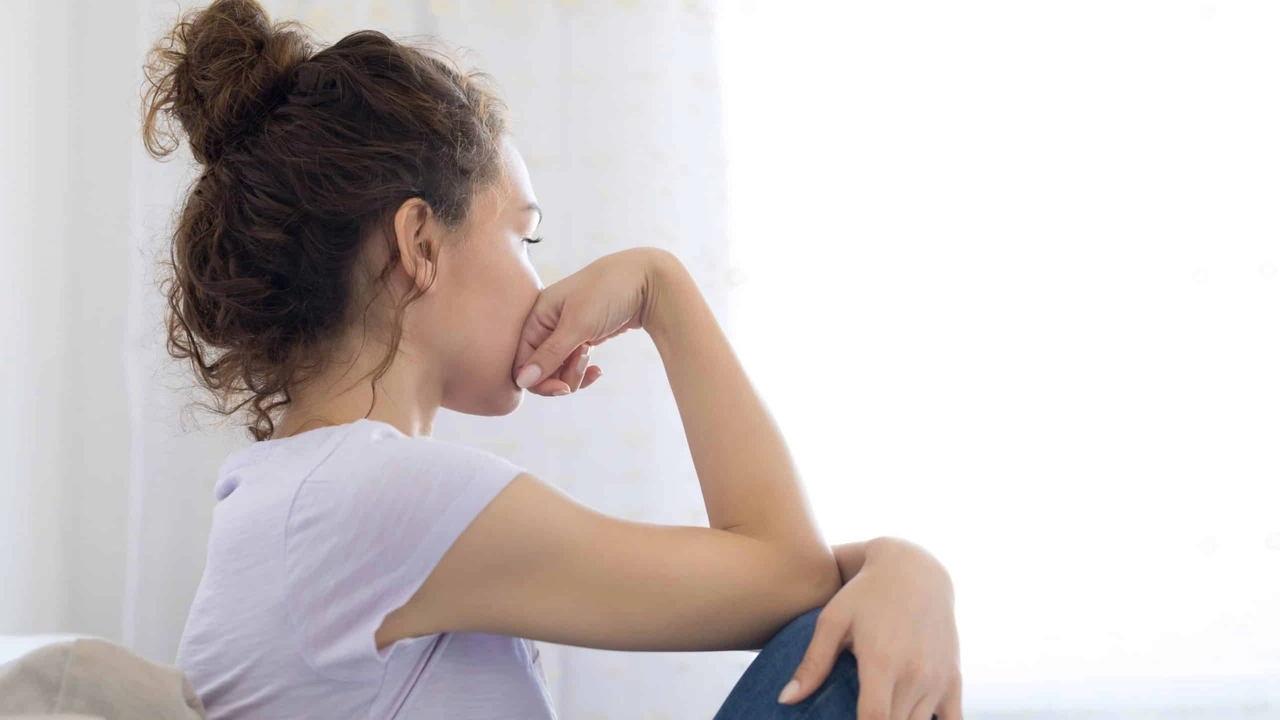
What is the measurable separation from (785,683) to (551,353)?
1.29 ft

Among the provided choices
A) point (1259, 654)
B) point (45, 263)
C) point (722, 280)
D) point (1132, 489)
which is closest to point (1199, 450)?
point (1132, 489)

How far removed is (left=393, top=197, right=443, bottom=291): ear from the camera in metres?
0.87

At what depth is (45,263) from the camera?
1.84m

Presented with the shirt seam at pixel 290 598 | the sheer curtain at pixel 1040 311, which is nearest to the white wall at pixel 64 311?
the sheer curtain at pixel 1040 311

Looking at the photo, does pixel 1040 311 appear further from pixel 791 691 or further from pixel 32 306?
pixel 32 306

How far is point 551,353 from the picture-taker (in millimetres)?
958

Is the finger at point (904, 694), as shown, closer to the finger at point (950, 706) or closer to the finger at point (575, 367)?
the finger at point (950, 706)

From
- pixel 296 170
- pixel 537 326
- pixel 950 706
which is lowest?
pixel 950 706

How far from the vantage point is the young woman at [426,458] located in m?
0.70

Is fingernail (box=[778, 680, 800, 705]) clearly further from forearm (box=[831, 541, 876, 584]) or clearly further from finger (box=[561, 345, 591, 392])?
finger (box=[561, 345, 591, 392])

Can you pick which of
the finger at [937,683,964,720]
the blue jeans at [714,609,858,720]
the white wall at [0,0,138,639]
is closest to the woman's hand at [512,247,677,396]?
the blue jeans at [714,609,858,720]

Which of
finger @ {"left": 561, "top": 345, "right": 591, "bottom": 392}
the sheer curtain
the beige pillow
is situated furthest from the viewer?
the sheer curtain

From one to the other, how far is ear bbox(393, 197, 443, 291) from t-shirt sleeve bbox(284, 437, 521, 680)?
0.70 feet

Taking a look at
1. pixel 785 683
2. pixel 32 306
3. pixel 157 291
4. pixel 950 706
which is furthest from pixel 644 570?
pixel 32 306
